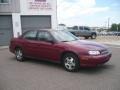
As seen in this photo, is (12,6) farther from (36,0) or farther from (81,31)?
(81,31)

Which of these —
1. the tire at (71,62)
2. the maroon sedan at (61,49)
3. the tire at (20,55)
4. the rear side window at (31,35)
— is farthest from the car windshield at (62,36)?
the tire at (20,55)

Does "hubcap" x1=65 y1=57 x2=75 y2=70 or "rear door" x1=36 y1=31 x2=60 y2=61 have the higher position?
"rear door" x1=36 y1=31 x2=60 y2=61

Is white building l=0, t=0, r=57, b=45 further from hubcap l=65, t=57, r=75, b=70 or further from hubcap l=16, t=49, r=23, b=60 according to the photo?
hubcap l=65, t=57, r=75, b=70

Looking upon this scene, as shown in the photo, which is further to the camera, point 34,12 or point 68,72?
point 34,12

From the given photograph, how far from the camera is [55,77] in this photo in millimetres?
6508

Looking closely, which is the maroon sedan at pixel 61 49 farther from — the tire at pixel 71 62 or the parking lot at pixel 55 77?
the parking lot at pixel 55 77

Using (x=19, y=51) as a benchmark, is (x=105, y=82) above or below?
below

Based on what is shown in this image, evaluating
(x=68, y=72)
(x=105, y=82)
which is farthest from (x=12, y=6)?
(x=105, y=82)

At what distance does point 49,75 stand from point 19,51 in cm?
313

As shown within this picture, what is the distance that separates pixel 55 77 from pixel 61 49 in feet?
4.04

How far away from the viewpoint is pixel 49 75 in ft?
22.2

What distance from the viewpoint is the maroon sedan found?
6.79 m

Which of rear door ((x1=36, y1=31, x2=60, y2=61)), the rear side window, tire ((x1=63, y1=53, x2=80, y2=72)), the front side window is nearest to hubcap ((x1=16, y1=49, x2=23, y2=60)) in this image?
the rear side window

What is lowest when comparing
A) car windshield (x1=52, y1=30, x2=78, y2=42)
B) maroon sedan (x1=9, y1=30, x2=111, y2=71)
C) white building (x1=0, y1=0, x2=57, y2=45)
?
maroon sedan (x1=9, y1=30, x2=111, y2=71)
